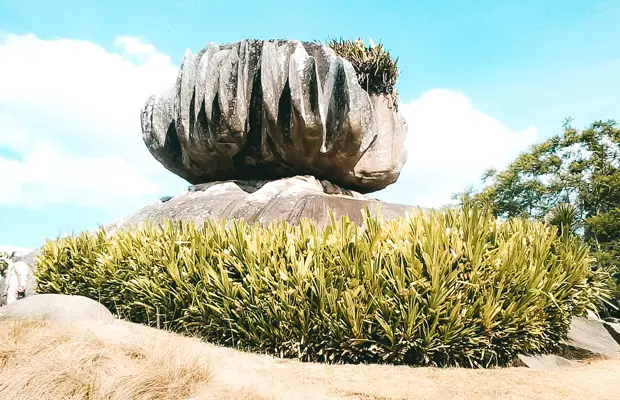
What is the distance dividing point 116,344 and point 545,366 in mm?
5444

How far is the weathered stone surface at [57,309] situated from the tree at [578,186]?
17.3m

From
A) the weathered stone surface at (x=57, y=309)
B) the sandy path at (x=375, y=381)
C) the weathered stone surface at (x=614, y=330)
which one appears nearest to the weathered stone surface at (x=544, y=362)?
the sandy path at (x=375, y=381)

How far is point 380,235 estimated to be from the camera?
756cm

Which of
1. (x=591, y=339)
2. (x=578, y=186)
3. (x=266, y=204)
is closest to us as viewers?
(x=591, y=339)

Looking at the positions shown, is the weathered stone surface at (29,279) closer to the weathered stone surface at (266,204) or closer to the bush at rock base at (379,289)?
the weathered stone surface at (266,204)

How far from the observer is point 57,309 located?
8.38 metres

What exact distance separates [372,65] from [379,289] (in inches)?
326

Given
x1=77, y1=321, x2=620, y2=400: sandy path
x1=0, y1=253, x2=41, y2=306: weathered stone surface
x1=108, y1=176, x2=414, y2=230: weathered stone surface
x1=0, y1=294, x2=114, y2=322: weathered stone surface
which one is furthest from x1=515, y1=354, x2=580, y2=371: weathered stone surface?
x1=0, y1=253, x2=41, y2=306: weathered stone surface

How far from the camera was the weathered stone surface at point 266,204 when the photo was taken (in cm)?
1003

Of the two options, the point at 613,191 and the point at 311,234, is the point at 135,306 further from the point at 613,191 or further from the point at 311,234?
the point at 613,191

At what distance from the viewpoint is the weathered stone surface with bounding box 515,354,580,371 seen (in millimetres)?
7527

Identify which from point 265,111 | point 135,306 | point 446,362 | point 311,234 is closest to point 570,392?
point 446,362

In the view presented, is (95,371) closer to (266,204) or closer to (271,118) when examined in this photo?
(266,204)

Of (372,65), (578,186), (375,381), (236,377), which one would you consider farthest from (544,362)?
(578,186)
